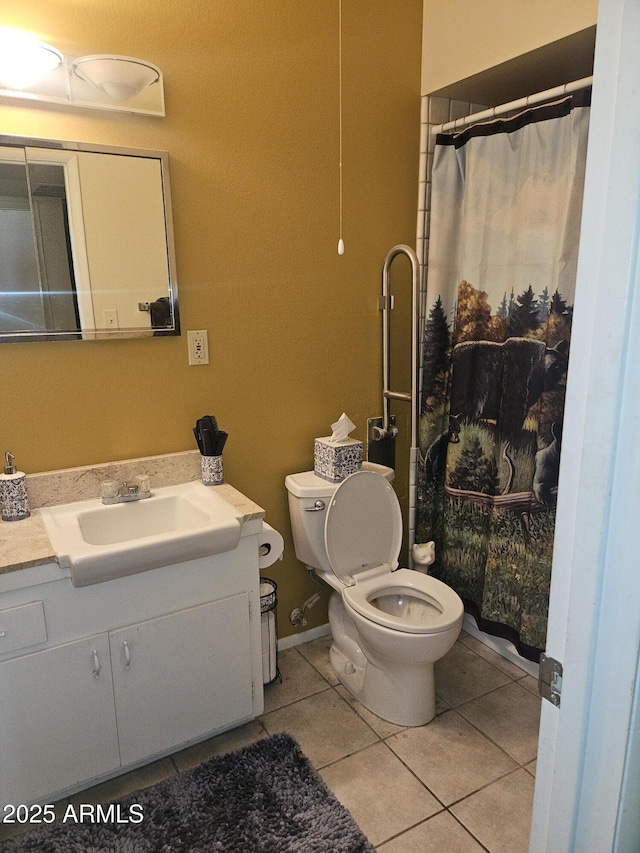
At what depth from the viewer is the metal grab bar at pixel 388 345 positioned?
2.39 meters

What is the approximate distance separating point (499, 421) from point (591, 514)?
170 centimetres

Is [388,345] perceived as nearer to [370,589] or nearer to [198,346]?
[198,346]

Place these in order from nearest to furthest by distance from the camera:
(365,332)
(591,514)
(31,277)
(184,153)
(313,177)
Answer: (591,514) < (31,277) < (184,153) < (313,177) < (365,332)

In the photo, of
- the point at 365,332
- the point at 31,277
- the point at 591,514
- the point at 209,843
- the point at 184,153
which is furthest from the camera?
the point at 365,332

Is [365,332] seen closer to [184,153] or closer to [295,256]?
[295,256]

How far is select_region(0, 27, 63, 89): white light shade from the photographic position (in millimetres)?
1701

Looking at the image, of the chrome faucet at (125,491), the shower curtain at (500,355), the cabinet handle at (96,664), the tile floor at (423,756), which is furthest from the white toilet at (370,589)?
the cabinet handle at (96,664)

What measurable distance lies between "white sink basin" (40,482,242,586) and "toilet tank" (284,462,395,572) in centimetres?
37

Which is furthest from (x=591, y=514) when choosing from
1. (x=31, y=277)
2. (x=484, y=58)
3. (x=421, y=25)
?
(x=421, y=25)

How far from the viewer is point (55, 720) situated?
171 centimetres

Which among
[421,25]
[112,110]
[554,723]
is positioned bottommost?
[554,723]

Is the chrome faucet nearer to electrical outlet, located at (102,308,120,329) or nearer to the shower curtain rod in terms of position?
electrical outlet, located at (102,308,120,329)

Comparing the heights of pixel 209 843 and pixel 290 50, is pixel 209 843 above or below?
below

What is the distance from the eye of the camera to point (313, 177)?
232 centimetres
